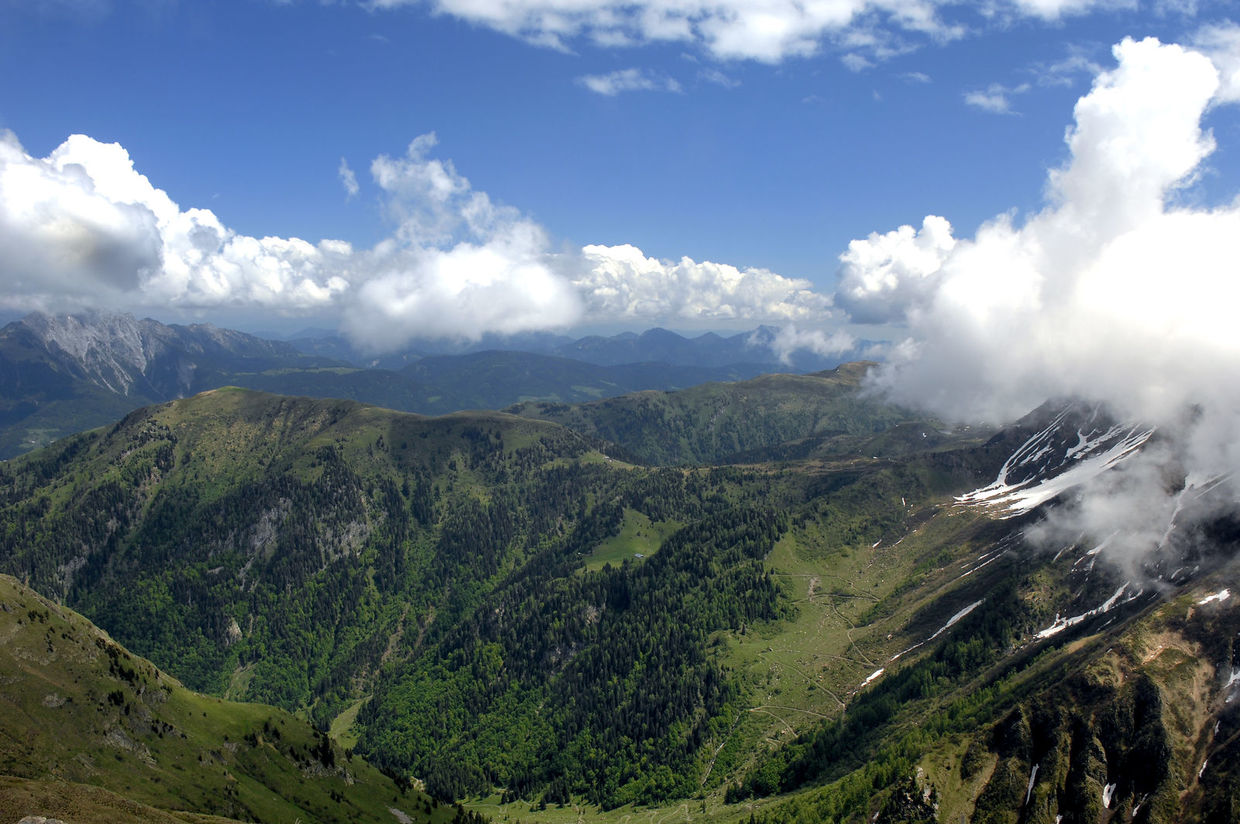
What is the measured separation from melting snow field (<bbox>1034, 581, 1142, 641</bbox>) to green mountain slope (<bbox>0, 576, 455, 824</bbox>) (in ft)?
592

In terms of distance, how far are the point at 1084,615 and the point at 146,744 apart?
241 m

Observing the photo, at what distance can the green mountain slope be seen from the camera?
127 meters

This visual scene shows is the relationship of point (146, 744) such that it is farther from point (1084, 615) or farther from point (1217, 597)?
point (1217, 597)

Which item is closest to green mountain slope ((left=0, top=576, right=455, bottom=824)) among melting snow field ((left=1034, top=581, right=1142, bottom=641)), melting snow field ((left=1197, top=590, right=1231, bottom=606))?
melting snow field ((left=1034, top=581, right=1142, bottom=641))

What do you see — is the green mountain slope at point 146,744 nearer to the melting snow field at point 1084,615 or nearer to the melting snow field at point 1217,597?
the melting snow field at point 1084,615

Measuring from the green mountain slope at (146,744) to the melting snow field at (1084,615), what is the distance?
180590 millimetres

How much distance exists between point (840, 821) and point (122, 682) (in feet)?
538

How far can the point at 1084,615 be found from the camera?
191250 mm

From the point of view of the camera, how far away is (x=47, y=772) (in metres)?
121

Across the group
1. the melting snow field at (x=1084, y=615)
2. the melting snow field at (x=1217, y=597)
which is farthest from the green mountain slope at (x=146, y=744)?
the melting snow field at (x=1217, y=597)

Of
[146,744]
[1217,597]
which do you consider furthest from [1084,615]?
[146,744]

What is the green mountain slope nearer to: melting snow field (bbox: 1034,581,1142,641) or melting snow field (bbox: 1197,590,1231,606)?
melting snow field (bbox: 1034,581,1142,641)

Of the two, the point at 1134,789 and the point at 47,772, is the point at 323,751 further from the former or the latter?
the point at 1134,789

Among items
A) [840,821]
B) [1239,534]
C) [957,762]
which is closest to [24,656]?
[840,821]
